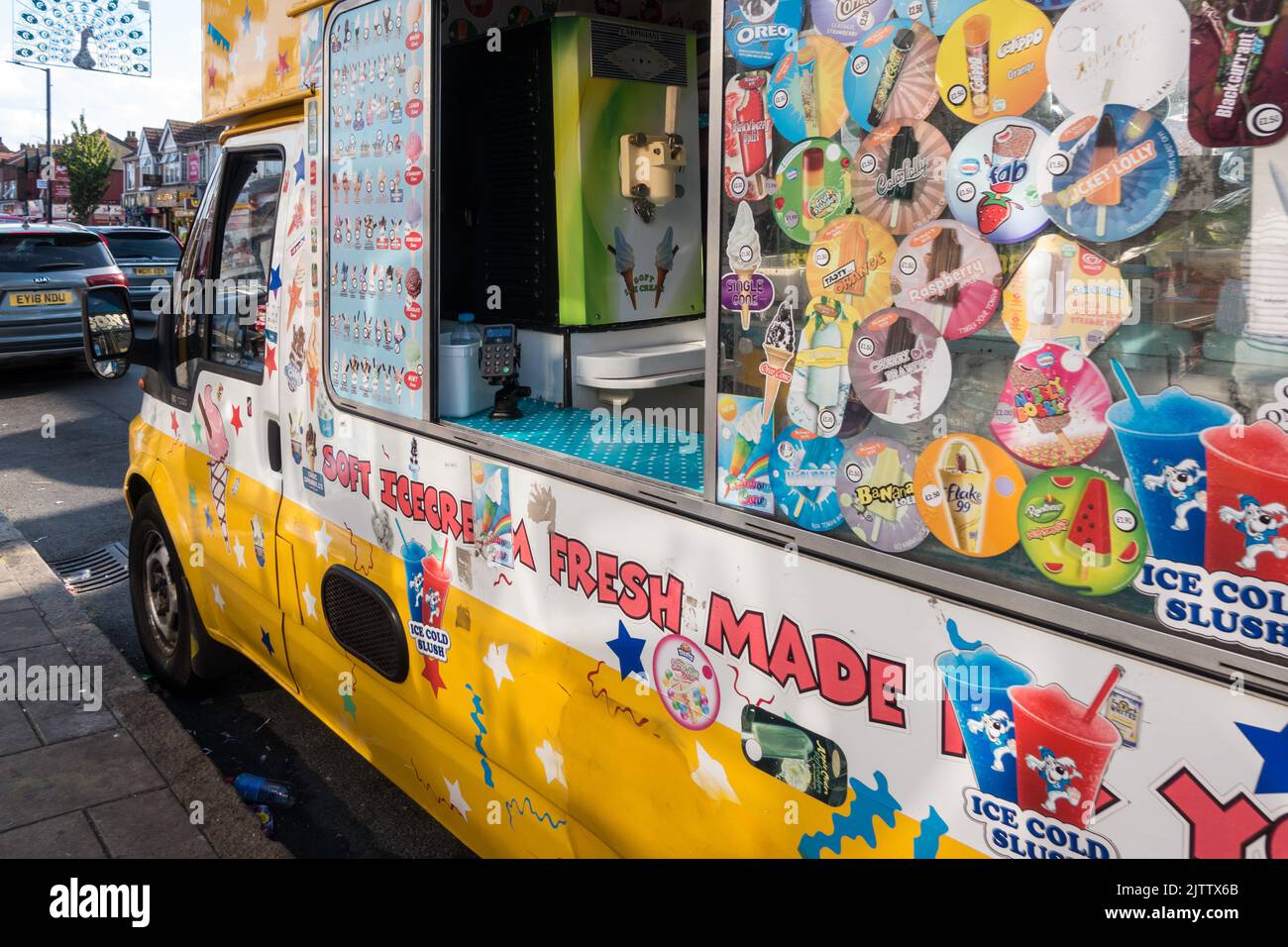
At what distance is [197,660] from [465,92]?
2.61 m

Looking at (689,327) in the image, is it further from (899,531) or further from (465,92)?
(899,531)

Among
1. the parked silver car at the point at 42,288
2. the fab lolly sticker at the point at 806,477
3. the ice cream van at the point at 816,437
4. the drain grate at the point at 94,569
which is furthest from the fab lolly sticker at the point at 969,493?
the parked silver car at the point at 42,288

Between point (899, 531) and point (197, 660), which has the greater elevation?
point (899, 531)

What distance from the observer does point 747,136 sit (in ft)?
5.84

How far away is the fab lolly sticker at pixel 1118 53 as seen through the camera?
128 centimetres

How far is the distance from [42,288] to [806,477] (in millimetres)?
13399

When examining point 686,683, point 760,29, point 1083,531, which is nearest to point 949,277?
point 1083,531

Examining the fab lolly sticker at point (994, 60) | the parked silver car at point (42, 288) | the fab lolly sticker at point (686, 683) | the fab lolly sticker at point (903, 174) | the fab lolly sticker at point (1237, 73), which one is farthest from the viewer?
the parked silver car at point (42, 288)

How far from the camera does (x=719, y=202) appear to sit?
6.05ft

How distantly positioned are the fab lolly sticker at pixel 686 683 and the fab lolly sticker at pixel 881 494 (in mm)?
456

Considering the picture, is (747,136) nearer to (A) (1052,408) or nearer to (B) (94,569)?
(A) (1052,408)

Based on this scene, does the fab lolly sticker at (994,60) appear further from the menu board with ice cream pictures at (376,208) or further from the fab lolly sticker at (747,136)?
the menu board with ice cream pictures at (376,208)

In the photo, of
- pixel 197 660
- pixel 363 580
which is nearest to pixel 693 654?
pixel 363 580
